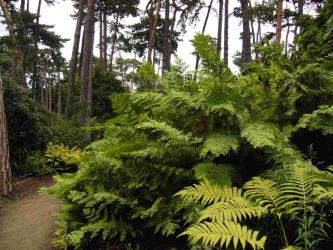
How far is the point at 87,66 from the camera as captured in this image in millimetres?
16938

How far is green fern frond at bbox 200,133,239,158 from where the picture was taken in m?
3.33

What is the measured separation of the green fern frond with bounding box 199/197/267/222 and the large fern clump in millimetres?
45

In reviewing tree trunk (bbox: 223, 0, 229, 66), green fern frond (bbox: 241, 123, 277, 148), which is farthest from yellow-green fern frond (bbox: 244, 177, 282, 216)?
tree trunk (bbox: 223, 0, 229, 66)

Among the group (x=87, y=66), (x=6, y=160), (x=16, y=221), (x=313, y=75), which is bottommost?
(x=16, y=221)

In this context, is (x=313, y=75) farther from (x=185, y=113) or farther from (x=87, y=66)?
(x=87, y=66)

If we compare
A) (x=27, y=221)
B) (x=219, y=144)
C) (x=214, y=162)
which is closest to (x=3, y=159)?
(x=27, y=221)

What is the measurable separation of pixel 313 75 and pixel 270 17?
23152mm

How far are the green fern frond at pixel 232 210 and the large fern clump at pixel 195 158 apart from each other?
45mm

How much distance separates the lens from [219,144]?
346 centimetres

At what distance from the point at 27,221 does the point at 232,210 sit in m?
5.51

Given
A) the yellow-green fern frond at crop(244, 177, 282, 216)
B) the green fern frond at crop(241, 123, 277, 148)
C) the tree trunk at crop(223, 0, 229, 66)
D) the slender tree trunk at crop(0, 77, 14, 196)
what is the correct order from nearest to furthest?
the yellow-green fern frond at crop(244, 177, 282, 216), the green fern frond at crop(241, 123, 277, 148), the slender tree trunk at crop(0, 77, 14, 196), the tree trunk at crop(223, 0, 229, 66)

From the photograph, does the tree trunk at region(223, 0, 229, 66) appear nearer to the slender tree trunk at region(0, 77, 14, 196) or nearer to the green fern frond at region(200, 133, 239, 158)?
the slender tree trunk at region(0, 77, 14, 196)

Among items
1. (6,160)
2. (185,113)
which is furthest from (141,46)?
(185,113)

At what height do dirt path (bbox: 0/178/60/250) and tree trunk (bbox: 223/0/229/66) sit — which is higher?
tree trunk (bbox: 223/0/229/66)
